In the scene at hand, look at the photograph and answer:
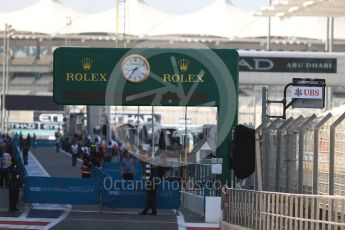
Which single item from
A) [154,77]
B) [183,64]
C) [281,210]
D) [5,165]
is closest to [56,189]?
[154,77]

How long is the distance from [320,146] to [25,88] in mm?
137974

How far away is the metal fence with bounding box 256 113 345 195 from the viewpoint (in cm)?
1739

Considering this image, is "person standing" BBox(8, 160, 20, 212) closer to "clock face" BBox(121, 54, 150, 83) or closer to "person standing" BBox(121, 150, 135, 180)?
"clock face" BBox(121, 54, 150, 83)

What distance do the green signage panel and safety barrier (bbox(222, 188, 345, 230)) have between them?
20.5 ft

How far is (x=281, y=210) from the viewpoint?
643 inches

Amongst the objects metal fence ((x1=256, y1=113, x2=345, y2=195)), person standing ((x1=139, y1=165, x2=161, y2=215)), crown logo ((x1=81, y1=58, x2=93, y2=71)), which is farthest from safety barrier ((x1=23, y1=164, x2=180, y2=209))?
metal fence ((x1=256, y1=113, x2=345, y2=195))

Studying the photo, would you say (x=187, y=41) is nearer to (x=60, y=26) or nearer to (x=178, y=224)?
(x=60, y=26)

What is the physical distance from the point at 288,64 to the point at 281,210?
22558mm

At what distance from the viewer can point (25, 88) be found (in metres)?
154

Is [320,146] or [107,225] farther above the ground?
[320,146]

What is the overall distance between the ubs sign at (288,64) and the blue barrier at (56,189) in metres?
11.0

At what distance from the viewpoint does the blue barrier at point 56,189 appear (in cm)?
2877

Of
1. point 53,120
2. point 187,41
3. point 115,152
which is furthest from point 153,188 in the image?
point 53,120

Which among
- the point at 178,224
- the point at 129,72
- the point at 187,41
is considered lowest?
the point at 178,224
